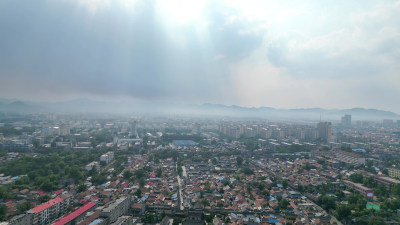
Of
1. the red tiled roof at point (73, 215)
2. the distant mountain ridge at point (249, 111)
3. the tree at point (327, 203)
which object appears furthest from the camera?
the distant mountain ridge at point (249, 111)

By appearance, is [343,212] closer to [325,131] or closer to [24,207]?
[24,207]

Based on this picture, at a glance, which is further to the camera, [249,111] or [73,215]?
[249,111]

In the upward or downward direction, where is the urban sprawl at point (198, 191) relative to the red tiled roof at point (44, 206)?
downward

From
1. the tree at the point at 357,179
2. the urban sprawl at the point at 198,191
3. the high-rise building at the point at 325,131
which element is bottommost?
the urban sprawl at the point at 198,191

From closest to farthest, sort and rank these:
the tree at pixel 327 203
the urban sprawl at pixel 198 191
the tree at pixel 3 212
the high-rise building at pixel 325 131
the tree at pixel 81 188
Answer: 1. the tree at pixel 3 212
2. the urban sprawl at pixel 198 191
3. the tree at pixel 327 203
4. the tree at pixel 81 188
5. the high-rise building at pixel 325 131

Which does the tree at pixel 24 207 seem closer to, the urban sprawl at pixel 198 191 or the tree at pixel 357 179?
the urban sprawl at pixel 198 191

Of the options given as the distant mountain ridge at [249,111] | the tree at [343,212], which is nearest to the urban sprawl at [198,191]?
the tree at [343,212]

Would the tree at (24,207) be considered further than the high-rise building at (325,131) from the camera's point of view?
No

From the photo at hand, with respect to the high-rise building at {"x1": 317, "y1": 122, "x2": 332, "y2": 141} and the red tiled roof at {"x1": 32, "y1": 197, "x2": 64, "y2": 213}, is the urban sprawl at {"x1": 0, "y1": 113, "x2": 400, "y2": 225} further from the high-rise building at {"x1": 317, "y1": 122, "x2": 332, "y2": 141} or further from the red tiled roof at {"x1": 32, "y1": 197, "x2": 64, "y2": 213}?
the high-rise building at {"x1": 317, "y1": 122, "x2": 332, "y2": 141}

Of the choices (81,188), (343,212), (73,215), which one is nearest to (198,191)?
(73,215)

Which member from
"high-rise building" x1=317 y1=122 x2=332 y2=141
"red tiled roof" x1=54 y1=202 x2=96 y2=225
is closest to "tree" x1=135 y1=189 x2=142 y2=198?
"red tiled roof" x1=54 y1=202 x2=96 y2=225
